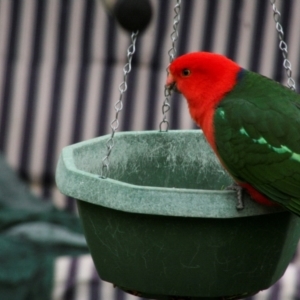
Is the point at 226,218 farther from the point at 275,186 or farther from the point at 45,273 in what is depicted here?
the point at 45,273

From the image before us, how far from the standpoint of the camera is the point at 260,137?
2004 millimetres

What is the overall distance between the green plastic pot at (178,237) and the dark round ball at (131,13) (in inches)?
15.5

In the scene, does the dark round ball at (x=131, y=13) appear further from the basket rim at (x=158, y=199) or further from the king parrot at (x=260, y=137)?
the basket rim at (x=158, y=199)

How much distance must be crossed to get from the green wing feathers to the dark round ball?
0.37 m

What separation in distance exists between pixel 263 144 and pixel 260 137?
18 mm

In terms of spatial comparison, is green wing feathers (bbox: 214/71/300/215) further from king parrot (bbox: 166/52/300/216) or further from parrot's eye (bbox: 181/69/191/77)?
parrot's eye (bbox: 181/69/191/77)

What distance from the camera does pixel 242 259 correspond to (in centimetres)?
192

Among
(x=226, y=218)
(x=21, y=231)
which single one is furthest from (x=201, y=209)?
(x=21, y=231)

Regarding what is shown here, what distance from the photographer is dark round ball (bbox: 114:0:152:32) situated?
2.25 meters

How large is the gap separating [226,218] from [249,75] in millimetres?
491

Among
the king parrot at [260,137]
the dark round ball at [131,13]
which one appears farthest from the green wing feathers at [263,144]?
the dark round ball at [131,13]

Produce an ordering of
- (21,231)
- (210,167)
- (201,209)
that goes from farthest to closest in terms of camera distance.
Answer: (21,231) → (210,167) → (201,209)

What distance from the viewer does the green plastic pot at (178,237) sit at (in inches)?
71.1

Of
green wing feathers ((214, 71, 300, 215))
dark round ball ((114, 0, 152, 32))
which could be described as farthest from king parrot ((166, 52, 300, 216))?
dark round ball ((114, 0, 152, 32))
